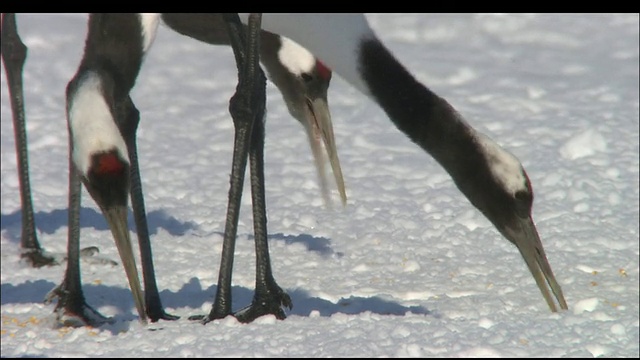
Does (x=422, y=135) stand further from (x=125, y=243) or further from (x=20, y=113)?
(x=20, y=113)

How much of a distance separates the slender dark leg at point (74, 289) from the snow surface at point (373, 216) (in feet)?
0.29

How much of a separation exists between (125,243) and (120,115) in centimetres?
55

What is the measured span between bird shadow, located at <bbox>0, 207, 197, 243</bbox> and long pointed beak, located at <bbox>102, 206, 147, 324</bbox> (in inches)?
64.0

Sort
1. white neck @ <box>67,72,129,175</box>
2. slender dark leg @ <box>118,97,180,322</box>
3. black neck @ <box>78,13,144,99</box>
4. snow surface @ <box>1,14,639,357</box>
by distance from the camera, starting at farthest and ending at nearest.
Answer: slender dark leg @ <box>118,97,180,322</box> → black neck @ <box>78,13,144,99</box> → snow surface @ <box>1,14,639,357</box> → white neck @ <box>67,72,129,175</box>

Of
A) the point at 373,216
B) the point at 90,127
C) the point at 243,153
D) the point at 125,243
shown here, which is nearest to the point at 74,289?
the point at 125,243

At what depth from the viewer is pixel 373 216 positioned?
18.9ft

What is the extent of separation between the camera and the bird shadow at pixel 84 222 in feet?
18.5

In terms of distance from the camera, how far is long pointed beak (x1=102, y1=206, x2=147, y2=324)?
385 centimetres

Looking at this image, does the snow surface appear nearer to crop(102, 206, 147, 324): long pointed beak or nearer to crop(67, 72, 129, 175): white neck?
crop(102, 206, 147, 324): long pointed beak

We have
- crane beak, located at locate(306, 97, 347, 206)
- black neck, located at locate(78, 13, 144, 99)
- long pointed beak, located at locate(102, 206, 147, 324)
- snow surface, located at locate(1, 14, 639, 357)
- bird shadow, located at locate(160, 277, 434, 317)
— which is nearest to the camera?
long pointed beak, located at locate(102, 206, 147, 324)

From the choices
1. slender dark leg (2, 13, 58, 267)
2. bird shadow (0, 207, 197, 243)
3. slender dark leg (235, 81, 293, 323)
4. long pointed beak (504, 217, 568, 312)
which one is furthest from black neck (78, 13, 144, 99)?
bird shadow (0, 207, 197, 243)

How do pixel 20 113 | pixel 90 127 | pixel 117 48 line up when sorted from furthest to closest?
pixel 20 113
pixel 117 48
pixel 90 127

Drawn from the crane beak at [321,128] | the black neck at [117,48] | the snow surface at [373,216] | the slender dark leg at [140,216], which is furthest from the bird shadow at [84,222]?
the black neck at [117,48]
